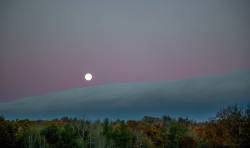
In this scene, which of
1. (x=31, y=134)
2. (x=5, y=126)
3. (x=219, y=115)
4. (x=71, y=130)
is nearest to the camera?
(x=219, y=115)

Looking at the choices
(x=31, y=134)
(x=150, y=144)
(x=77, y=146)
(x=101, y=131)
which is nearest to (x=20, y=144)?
(x=31, y=134)

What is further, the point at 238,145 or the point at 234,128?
the point at 234,128

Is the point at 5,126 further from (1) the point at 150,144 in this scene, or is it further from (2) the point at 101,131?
(1) the point at 150,144

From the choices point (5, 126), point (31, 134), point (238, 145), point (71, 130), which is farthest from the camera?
point (71, 130)

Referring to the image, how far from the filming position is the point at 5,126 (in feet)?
197

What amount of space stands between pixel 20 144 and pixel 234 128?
32.3 m

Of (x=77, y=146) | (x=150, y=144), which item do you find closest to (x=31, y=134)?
(x=77, y=146)

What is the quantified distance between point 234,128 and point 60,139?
→ 2953 centimetres

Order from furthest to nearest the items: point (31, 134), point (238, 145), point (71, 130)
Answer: point (71, 130) < point (31, 134) < point (238, 145)

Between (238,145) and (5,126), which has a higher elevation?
(5,126)

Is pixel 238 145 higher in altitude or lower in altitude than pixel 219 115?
lower

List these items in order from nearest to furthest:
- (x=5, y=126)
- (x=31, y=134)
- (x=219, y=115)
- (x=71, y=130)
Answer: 1. (x=219, y=115)
2. (x=5, y=126)
3. (x=31, y=134)
4. (x=71, y=130)

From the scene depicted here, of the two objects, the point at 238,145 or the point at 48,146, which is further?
the point at 48,146

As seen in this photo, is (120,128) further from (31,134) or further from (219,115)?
(219,115)
